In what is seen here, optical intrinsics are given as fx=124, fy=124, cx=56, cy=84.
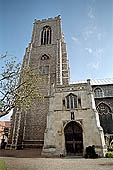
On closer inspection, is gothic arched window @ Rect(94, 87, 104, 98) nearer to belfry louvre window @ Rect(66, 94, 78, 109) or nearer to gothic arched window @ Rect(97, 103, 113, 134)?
gothic arched window @ Rect(97, 103, 113, 134)

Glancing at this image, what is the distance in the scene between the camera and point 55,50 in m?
32.4

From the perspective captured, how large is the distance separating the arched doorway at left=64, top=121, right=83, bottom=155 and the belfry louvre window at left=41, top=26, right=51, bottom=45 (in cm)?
2547

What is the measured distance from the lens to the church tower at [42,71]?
23.1 metres

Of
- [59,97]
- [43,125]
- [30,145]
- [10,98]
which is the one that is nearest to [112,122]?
[59,97]

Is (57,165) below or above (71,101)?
below

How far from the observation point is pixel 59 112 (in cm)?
1853

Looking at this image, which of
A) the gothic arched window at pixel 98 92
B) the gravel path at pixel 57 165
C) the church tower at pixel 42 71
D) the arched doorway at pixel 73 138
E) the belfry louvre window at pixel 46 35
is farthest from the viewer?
the belfry louvre window at pixel 46 35

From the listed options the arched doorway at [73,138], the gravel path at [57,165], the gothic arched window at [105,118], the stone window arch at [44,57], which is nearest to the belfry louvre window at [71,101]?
the arched doorway at [73,138]

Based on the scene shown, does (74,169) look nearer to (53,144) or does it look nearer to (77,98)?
(53,144)

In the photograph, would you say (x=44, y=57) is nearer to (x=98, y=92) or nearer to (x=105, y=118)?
(x=98, y=92)

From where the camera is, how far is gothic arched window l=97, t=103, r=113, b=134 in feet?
70.3

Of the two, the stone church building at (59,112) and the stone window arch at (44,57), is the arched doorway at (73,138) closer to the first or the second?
the stone church building at (59,112)

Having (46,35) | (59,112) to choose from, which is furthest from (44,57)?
(59,112)

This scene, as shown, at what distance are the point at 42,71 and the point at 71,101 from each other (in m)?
13.1
